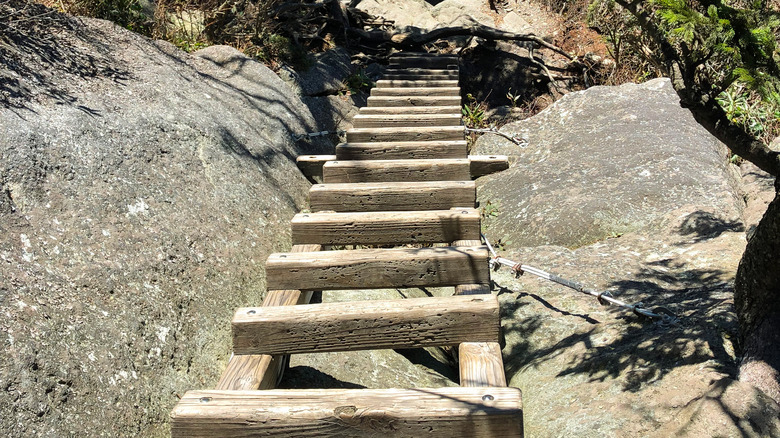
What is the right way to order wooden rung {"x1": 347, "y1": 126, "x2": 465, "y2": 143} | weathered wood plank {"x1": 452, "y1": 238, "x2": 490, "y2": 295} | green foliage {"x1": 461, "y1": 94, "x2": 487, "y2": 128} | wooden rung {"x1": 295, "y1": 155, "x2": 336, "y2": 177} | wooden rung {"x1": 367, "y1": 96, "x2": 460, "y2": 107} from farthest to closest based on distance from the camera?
1. green foliage {"x1": 461, "y1": 94, "x2": 487, "y2": 128}
2. wooden rung {"x1": 367, "y1": 96, "x2": 460, "y2": 107}
3. wooden rung {"x1": 347, "y1": 126, "x2": 465, "y2": 143}
4. wooden rung {"x1": 295, "y1": 155, "x2": 336, "y2": 177}
5. weathered wood plank {"x1": 452, "y1": 238, "x2": 490, "y2": 295}

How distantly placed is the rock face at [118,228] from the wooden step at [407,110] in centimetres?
176

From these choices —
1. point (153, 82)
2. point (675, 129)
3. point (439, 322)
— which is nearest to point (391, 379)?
point (439, 322)

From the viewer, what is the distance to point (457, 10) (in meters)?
13.7

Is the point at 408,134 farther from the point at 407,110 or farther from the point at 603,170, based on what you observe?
the point at 603,170

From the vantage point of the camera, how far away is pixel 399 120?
21.1 feet

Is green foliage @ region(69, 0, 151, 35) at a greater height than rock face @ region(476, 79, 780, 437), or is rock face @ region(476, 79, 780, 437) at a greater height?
green foliage @ region(69, 0, 151, 35)

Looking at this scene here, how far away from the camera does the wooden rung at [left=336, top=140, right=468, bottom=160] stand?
5653 mm

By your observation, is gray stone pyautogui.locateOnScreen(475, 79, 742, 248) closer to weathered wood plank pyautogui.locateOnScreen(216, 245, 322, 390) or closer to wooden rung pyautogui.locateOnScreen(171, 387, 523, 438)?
weathered wood plank pyautogui.locateOnScreen(216, 245, 322, 390)

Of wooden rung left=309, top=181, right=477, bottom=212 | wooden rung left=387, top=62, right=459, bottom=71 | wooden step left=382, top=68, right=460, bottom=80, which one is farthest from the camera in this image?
wooden rung left=387, top=62, right=459, bottom=71

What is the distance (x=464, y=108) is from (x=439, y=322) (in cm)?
706

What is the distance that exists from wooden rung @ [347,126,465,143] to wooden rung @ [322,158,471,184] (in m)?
0.88

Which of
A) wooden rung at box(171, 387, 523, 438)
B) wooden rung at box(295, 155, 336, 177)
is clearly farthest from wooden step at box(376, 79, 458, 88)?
wooden rung at box(171, 387, 523, 438)

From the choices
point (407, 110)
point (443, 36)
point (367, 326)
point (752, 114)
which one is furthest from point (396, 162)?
point (443, 36)

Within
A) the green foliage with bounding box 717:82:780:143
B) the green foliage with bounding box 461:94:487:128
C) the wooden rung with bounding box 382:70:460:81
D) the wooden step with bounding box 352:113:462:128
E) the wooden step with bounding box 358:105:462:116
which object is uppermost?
the wooden step with bounding box 352:113:462:128
